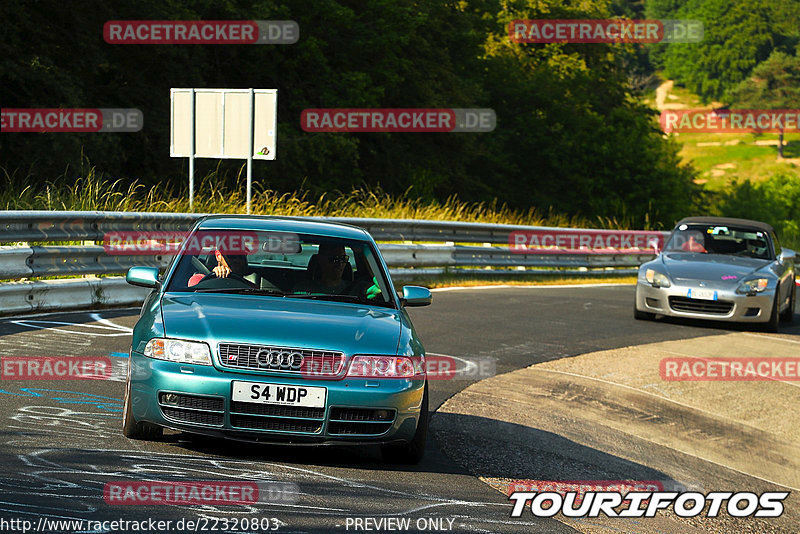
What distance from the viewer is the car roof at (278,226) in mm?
7348

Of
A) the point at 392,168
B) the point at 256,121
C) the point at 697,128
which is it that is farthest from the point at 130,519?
the point at 697,128

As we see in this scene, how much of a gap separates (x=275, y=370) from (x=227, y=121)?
13.7m

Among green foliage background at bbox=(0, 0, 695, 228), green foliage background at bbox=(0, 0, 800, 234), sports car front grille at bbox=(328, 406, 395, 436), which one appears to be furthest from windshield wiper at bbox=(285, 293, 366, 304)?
green foliage background at bbox=(0, 0, 695, 228)

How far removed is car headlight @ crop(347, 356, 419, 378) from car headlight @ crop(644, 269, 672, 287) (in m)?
9.09

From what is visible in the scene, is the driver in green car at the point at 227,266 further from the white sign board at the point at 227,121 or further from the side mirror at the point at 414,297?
the white sign board at the point at 227,121

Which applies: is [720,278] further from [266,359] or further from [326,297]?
[266,359]

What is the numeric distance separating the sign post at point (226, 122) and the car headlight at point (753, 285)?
816 cm

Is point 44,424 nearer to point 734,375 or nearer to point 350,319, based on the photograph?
point 350,319

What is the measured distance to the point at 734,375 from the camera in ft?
37.4

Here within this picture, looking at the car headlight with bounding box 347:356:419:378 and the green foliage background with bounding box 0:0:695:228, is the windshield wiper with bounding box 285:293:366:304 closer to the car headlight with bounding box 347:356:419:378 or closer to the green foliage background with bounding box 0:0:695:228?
the car headlight with bounding box 347:356:419:378

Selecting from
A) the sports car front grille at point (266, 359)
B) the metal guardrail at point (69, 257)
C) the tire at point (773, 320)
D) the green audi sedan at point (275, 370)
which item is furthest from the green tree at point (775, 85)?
the sports car front grille at point (266, 359)

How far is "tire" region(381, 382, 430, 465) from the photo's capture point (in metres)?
6.28

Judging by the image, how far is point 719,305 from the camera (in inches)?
572

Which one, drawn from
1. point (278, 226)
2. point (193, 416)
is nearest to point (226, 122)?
point (278, 226)
